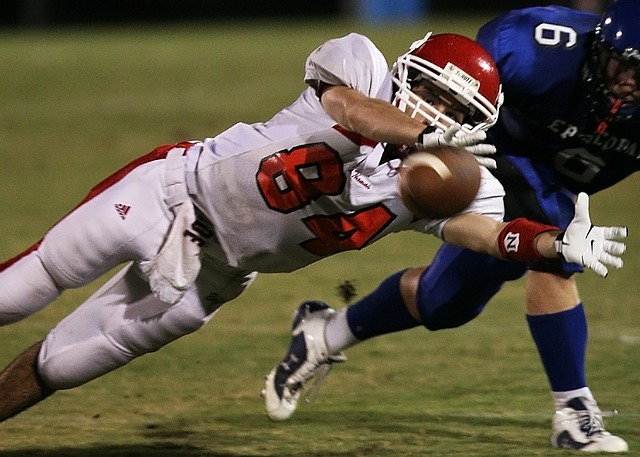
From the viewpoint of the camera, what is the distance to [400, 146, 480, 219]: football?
3338 millimetres

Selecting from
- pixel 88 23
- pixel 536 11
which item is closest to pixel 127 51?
pixel 88 23

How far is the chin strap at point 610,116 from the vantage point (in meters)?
3.96

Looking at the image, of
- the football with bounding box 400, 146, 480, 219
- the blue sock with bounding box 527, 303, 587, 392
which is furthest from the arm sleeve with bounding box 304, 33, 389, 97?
the blue sock with bounding box 527, 303, 587, 392

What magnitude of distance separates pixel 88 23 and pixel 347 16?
4200 millimetres

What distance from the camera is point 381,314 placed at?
4418 mm

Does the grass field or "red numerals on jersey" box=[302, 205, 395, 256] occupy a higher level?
"red numerals on jersey" box=[302, 205, 395, 256]

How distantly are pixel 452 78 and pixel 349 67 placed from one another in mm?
277

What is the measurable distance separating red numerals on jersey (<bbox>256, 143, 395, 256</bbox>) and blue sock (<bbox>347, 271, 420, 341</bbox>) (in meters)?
0.69

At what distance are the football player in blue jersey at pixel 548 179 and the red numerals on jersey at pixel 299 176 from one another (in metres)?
0.75

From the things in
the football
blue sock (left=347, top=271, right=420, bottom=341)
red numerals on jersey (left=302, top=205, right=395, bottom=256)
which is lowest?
blue sock (left=347, top=271, right=420, bottom=341)

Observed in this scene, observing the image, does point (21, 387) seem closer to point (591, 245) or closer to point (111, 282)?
point (111, 282)

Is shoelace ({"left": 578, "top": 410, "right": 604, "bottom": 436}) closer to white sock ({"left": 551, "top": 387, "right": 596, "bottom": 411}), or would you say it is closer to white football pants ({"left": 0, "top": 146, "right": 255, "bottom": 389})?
white sock ({"left": 551, "top": 387, "right": 596, "bottom": 411})

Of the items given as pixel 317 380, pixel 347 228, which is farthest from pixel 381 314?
pixel 347 228

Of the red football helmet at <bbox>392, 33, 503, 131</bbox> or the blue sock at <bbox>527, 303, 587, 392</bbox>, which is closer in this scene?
the red football helmet at <bbox>392, 33, 503, 131</bbox>
